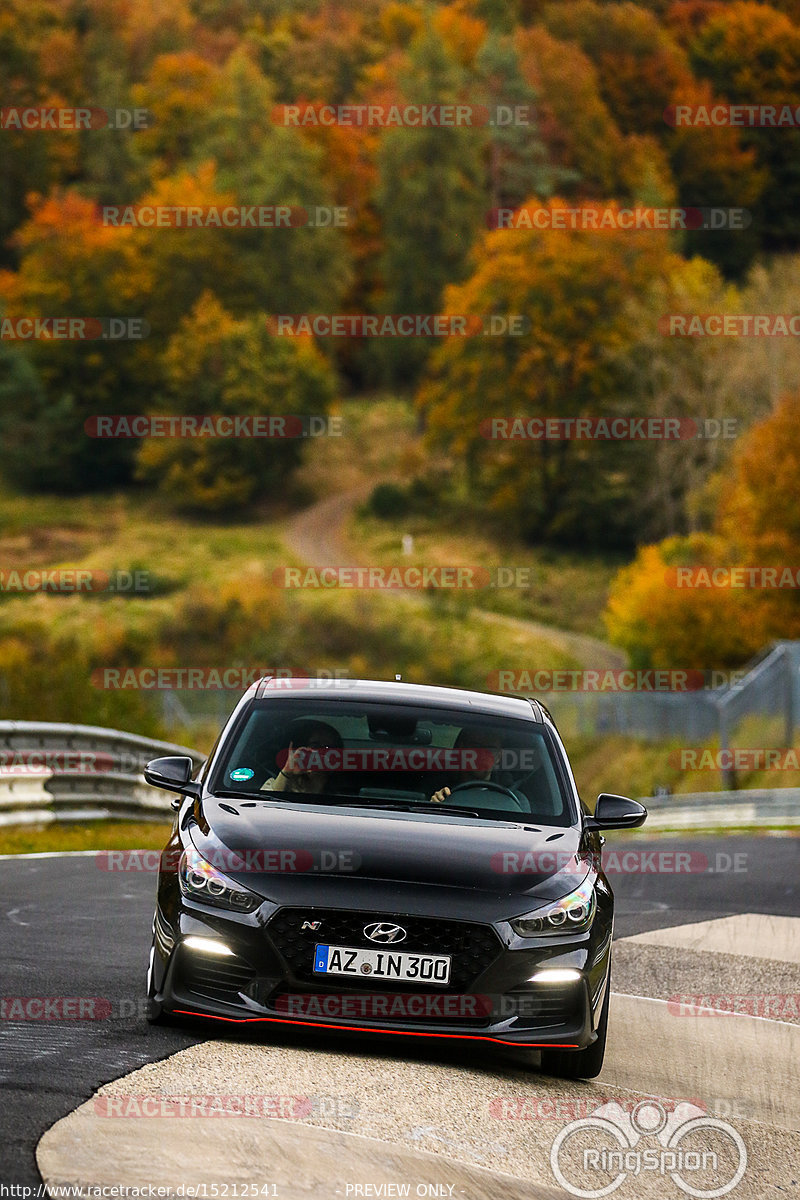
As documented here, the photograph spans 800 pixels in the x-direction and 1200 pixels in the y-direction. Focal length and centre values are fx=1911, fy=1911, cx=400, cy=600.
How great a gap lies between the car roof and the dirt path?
64239 mm

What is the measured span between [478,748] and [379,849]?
125 centimetres

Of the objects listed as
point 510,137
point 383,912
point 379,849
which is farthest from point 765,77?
point 383,912

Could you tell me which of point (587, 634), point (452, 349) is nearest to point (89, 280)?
point (452, 349)

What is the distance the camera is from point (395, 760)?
837 centimetres

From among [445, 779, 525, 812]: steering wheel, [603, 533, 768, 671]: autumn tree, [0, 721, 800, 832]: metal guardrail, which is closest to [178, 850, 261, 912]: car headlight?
[445, 779, 525, 812]: steering wheel

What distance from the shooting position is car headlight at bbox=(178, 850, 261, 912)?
709 cm

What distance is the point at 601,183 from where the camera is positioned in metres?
126

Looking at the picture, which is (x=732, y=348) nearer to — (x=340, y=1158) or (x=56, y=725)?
(x=56, y=725)

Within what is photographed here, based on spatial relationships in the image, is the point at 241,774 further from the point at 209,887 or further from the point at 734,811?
the point at 734,811

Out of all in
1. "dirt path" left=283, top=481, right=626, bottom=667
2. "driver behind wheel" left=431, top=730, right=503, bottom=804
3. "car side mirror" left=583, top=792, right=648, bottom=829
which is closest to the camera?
"car side mirror" left=583, top=792, right=648, bottom=829

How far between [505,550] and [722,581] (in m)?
32.9

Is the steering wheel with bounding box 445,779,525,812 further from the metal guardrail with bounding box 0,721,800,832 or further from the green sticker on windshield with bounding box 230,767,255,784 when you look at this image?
the metal guardrail with bounding box 0,721,800,832

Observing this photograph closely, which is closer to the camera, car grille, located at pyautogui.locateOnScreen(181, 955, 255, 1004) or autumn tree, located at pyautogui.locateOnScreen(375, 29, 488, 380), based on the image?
car grille, located at pyautogui.locateOnScreen(181, 955, 255, 1004)

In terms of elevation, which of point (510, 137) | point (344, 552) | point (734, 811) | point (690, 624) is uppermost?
point (734, 811)
